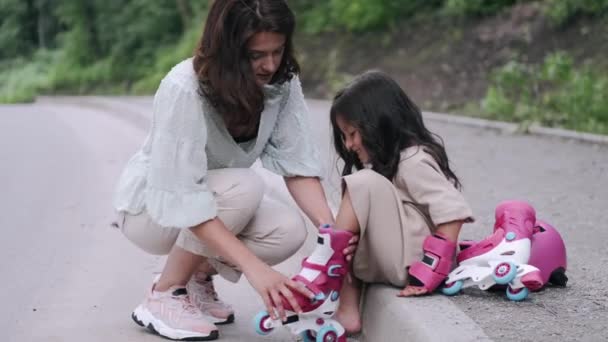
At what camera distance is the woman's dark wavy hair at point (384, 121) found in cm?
340

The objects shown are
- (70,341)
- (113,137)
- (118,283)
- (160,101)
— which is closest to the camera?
(160,101)

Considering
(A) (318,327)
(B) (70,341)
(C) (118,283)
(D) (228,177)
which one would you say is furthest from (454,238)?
(C) (118,283)

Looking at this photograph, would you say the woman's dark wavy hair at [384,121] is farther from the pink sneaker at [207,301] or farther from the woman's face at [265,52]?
the pink sneaker at [207,301]

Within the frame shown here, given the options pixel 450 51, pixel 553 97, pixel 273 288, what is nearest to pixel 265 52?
pixel 273 288

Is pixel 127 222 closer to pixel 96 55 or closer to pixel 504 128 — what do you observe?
pixel 504 128

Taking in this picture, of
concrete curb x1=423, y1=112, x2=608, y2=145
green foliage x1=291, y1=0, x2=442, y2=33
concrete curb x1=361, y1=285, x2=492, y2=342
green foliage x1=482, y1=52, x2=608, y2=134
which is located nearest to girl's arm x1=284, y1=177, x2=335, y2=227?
concrete curb x1=361, y1=285, x2=492, y2=342

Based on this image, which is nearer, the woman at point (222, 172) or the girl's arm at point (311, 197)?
the woman at point (222, 172)

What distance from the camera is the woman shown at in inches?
120

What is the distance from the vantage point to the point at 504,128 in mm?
9992

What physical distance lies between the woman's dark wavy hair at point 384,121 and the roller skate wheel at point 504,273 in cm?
39

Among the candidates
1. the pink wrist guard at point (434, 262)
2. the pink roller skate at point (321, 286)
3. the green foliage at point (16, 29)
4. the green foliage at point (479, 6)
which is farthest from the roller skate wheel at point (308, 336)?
the green foliage at point (16, 29)

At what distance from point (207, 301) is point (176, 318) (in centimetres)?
27

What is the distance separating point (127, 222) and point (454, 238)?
125 centimetres

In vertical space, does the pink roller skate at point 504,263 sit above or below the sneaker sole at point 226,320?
above
